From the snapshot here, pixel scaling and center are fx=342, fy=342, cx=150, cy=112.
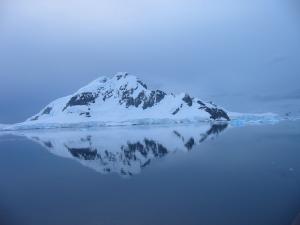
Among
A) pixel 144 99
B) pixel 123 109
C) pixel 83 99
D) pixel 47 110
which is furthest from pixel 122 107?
pixel 47 110

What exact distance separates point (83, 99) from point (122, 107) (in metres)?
18.0

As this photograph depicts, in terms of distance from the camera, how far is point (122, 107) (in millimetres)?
119125

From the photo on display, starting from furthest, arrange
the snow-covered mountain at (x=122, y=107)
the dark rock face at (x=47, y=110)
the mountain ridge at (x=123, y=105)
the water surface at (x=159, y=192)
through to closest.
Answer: the dark rock face at (x=47, y=110) → the mountain ridge at (x=123, y=105) → the snow-covered mountain at (x=122, y=107) → the water surface at (x=159, y=192)

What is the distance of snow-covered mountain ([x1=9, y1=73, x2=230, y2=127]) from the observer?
94500 millimetres

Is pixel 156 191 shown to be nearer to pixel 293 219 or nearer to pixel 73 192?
pixel 73 192

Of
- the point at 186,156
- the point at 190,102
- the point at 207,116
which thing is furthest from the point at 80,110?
the point at 186,156

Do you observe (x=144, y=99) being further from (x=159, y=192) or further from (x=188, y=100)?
(x=159, y=192)

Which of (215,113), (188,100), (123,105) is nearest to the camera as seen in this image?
(215,113)

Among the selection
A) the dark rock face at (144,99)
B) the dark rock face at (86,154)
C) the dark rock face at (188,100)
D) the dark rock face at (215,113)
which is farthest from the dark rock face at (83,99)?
the dark rock face at (86,154)

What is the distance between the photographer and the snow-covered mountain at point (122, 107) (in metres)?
94.5

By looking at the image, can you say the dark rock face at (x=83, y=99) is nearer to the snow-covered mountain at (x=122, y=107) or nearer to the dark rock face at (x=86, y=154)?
the snow-covered mountain at (x=122, y=107)

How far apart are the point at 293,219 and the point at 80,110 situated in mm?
111033

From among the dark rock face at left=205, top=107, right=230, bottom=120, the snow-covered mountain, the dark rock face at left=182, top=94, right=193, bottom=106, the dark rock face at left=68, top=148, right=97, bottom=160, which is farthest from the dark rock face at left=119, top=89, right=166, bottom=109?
the dark rock face at left=68, top=148, right=97, bottom=160

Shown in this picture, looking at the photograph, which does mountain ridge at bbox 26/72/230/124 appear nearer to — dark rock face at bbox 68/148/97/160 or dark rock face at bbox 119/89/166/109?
dark rock face at bbox 119/89/166/109
